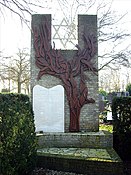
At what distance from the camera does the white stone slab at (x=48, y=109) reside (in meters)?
10.1

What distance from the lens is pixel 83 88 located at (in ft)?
33.9

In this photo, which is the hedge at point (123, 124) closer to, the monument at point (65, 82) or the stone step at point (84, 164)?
the stone step at point (84, 164)

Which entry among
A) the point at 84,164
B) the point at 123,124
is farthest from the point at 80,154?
the point at 123,124

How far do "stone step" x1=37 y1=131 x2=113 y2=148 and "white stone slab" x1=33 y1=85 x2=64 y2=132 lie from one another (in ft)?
2.84

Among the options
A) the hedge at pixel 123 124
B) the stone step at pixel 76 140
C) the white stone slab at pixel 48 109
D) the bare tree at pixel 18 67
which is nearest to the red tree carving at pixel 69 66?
the white stone slab at pixel 48 109

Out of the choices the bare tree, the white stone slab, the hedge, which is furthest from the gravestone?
the bare tree

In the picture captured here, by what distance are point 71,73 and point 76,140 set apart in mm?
2631

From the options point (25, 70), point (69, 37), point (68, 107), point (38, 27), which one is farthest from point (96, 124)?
point (25, 70)

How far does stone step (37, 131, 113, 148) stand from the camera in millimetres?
8883

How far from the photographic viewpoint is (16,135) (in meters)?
5.38

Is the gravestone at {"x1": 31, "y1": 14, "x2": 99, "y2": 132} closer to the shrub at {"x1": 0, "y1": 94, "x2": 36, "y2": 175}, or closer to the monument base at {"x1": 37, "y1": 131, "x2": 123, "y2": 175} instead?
the monument base at {"x1": 37, "y1": 131, "x2": 123, "y2": 175}

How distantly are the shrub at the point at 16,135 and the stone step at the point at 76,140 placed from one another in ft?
9.35

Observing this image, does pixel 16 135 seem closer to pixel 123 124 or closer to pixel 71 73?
pixel 123 124

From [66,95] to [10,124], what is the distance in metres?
5.24
